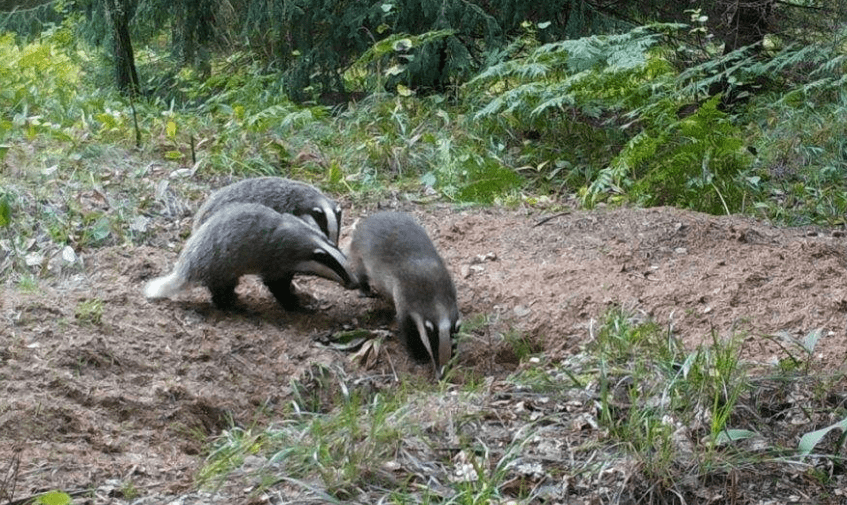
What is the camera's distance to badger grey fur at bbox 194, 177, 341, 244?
254 inches

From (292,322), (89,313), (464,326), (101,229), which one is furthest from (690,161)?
(89,313)

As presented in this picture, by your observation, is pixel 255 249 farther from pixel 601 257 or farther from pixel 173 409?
pixel 601 257

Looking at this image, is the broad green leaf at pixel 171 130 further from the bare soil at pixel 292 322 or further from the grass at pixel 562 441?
the grass at pixel 562 441

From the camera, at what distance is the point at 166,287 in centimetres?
561

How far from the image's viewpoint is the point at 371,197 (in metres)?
7.80

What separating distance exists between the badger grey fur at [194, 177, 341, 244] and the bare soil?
0.41 m

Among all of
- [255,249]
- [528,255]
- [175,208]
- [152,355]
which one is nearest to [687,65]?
[528,255]

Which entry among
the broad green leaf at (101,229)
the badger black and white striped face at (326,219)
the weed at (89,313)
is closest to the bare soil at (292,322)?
the weed at (89,313)

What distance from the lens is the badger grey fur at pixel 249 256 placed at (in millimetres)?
5584

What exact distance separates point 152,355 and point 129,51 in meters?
5.91

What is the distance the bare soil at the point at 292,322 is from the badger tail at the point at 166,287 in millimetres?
70

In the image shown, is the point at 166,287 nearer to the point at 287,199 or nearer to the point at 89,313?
the point at 89,313

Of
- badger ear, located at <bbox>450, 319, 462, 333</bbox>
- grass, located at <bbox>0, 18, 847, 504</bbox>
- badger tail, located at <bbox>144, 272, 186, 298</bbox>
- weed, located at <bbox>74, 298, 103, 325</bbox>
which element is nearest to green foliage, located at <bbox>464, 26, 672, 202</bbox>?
grass, located at <bbox>0, 18, 847, 504</bbox>

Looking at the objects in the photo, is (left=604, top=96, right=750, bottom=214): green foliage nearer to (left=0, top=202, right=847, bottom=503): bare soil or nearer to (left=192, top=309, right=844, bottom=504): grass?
(left=0, top=202, right=847, bottom=503): bare soil
